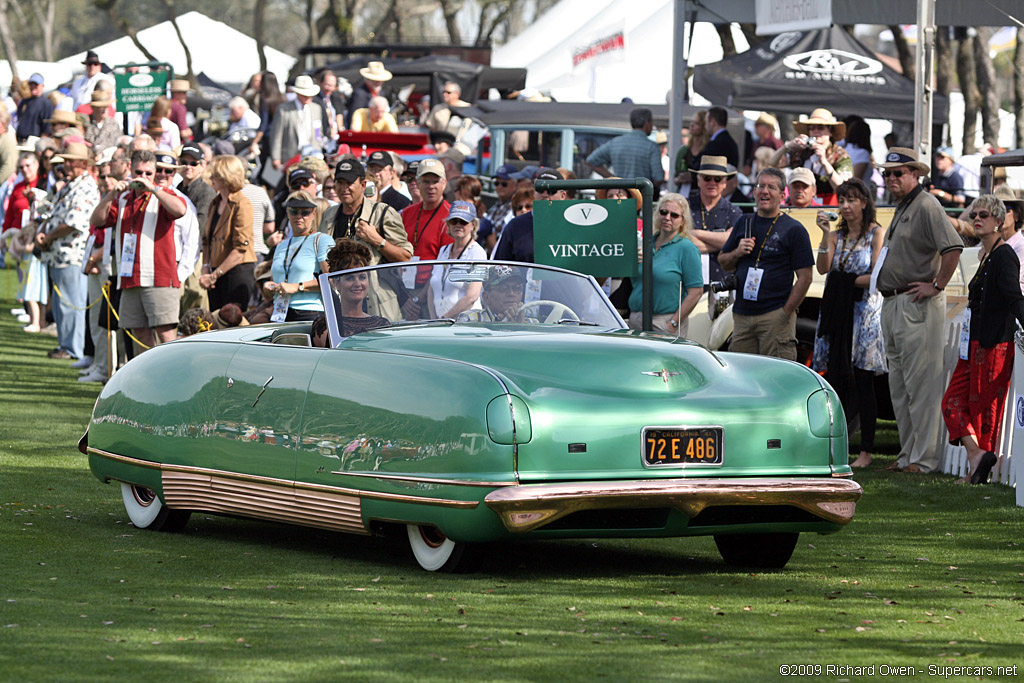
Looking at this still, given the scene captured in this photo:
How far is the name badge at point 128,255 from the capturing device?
45.4ft

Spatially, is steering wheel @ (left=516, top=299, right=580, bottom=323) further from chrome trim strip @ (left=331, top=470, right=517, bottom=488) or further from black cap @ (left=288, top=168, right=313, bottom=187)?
black cap @ (left=288, top=168, right=313, bottom=187)

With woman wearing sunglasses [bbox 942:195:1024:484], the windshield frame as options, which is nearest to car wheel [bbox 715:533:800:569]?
the windshield frame

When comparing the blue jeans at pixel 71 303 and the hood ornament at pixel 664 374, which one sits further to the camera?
the blue jeans at pixel 71 303

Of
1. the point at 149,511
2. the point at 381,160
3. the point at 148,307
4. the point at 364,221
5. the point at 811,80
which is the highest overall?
the point at 811,80

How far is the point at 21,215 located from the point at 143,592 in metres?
16.1

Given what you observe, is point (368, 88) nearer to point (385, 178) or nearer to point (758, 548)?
point (385, 178)

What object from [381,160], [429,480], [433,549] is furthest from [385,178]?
[429,480]

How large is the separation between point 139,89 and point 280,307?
1268 centimetres

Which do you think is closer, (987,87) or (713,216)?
(713,216)

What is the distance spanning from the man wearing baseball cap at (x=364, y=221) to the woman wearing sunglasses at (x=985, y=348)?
374 cm

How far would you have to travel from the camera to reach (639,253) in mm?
11352

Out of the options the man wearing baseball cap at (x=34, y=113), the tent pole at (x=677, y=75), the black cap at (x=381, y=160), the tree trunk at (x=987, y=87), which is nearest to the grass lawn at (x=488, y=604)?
the black cap at (x=381, y=160)

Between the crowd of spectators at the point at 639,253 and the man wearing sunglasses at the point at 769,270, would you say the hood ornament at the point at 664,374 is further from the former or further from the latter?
the man wearing sunglasses at the point at 769,270

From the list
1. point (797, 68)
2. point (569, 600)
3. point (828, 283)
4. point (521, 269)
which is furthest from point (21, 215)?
point (569, 600)
